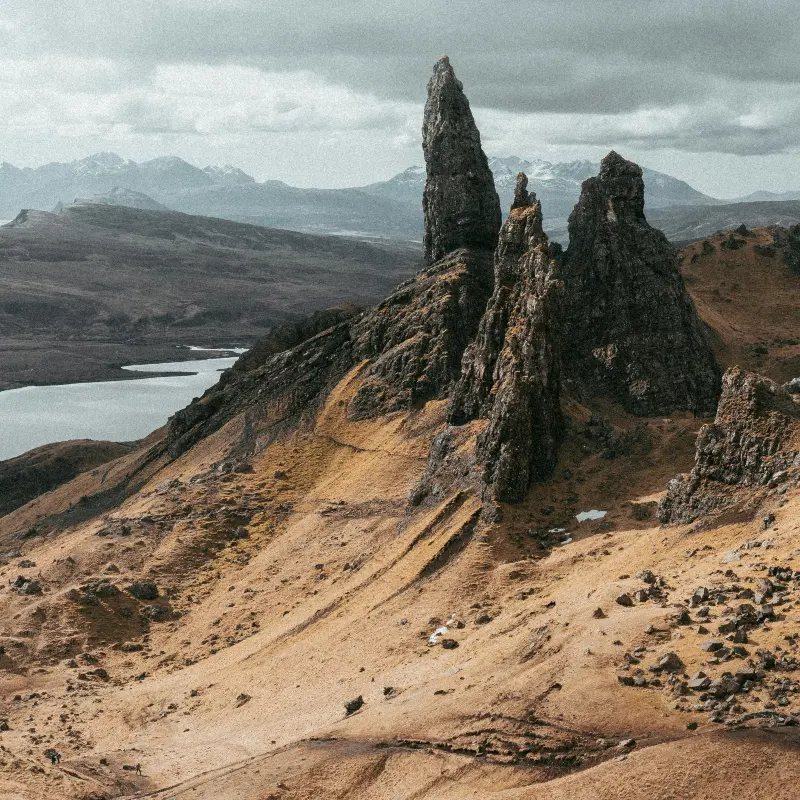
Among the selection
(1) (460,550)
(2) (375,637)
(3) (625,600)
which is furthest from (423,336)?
(3) (625,600)

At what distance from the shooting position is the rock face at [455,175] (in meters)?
88.5

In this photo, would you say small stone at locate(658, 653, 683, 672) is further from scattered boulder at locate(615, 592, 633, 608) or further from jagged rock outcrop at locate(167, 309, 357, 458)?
jagged rock outcrop at locate(167, 309, 357, 458)

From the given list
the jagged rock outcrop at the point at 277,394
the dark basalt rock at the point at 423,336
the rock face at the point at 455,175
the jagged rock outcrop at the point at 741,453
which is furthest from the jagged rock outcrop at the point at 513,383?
the jagged rock outcrop at the point at 277,394

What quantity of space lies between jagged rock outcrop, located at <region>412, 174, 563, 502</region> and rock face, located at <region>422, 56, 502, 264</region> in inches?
637

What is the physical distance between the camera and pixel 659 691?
3150 cm

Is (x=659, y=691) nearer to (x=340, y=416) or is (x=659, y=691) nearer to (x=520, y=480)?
(x=520, y=480)

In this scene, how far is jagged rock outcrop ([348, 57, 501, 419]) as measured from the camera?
80062 millimetres

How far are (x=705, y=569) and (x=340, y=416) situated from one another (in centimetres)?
4657

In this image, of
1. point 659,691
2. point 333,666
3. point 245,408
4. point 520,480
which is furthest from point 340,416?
point 659,691

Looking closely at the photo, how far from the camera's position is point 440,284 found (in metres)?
83.7

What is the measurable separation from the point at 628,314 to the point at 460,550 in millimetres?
28221

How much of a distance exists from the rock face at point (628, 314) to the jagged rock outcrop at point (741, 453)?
2158 cm

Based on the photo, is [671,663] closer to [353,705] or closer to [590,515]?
[353,705]

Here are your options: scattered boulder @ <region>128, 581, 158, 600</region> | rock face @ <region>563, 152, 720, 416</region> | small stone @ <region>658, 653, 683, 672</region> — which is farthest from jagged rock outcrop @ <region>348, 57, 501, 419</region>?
small stone @ <region>658, 653, 683, 672</region>
